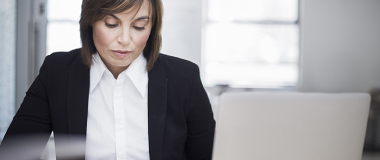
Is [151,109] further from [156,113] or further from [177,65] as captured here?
[177,65]

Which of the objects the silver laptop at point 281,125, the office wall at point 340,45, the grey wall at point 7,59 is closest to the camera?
the silver laptop at point 281,125

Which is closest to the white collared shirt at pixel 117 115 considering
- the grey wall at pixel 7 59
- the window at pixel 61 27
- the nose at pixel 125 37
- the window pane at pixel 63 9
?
the nose at pixel 125 37

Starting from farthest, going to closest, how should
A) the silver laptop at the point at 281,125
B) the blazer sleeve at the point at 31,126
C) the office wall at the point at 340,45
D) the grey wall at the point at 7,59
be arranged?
1. the office wall at the point at 340,45
2. the grey wall at the point at 7,59
3. the blazer sleeve at the point at 31,126
4. the silver laptop at the point at 281,125

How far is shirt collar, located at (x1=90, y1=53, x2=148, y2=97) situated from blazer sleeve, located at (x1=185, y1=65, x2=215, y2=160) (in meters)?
0.15

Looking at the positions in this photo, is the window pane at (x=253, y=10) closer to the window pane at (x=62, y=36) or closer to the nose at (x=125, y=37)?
the window pane at (x=62, y=36)

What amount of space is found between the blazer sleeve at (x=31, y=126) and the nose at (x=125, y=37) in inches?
10.3

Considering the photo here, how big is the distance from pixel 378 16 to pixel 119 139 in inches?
138

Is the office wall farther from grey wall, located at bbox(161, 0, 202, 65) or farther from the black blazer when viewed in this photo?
the black blazer

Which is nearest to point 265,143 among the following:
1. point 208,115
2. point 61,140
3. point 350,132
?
point 350,132

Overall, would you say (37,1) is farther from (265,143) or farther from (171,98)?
(265,143)

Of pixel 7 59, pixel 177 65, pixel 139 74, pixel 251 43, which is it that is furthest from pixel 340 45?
pixel 7 59

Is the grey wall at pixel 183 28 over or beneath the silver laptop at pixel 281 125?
over

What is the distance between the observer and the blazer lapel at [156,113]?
78cm

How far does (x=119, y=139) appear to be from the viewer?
771 millimetres
